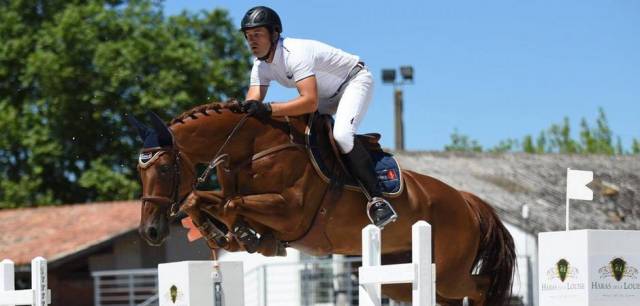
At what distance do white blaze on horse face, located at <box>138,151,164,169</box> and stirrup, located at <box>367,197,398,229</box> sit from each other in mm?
1426

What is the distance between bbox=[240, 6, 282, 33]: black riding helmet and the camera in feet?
25.6

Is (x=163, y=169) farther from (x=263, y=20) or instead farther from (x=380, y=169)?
(x=380, y=169)

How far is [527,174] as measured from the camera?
28469mm

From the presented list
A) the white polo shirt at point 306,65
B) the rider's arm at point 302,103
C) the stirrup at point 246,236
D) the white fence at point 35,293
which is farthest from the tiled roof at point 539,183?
the white fence at point 35,293

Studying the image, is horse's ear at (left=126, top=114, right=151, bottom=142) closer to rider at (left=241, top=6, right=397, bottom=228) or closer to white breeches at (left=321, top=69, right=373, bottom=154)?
rider at (left=241, top=6, right=397, bottom=228)

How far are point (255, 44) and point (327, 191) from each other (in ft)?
3.56

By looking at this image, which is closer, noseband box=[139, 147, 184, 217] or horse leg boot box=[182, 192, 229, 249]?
noseband box=[139, 147, 184, 217]

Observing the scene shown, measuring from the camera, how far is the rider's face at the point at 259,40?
7.82m

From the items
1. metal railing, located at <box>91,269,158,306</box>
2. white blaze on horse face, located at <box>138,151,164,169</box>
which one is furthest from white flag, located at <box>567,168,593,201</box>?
metal railing, located at <box>91,269,158,306</box>

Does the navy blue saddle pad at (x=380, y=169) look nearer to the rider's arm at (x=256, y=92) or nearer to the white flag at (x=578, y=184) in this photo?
the rider's arm at (x=256, y=92)

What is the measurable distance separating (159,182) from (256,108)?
2.63 ft

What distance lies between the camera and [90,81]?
31.6 meters

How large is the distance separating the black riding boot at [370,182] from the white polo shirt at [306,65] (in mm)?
457

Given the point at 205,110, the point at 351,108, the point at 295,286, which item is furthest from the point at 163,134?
the point at 295,286
